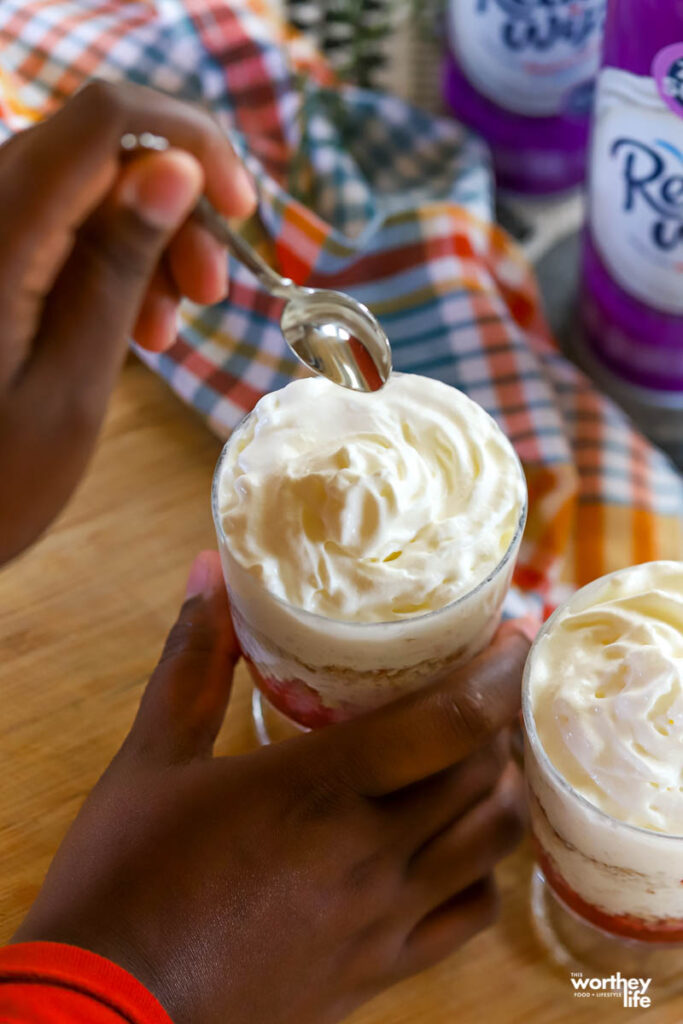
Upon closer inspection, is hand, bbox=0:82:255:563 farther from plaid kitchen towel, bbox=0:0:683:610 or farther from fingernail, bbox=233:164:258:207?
plaid kitchen towel, bbox=0:0:683:610

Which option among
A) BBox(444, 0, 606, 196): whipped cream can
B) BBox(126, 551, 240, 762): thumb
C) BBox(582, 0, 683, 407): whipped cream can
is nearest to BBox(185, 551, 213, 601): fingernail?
BBox(126, 551, 240, 762): thumb

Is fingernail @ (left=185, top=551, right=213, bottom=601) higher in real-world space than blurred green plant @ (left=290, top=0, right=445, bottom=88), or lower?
lower

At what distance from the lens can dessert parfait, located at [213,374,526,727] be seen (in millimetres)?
575

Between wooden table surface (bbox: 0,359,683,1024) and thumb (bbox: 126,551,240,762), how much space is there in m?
0.10

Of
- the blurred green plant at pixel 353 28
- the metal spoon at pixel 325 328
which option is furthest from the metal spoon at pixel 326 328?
the blurred green plant at pixel 353 28


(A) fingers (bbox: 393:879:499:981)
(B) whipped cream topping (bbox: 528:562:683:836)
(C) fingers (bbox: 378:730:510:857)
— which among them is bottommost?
(A) fingers (bbox: 393:879:499:981)

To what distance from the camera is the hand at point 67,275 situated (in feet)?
1.61

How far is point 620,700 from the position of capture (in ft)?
1.80

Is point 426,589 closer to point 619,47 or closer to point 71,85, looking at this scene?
point 619,47

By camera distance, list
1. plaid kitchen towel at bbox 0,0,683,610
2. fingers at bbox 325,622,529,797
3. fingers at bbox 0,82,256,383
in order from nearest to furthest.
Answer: fingers at bbox 0,82,256,383, fingers at bbox 325,622,529,797, plaid kitchen towel at bbox 0,0,683,610

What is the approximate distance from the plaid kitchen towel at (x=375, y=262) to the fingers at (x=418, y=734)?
207 millimetres

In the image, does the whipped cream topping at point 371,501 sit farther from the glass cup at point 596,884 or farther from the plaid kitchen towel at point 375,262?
the plaid kitchen towel at point 375,262

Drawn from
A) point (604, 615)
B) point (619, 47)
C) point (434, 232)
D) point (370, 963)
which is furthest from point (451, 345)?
point (370, 963)

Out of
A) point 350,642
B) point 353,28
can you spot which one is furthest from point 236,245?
point 353,28
